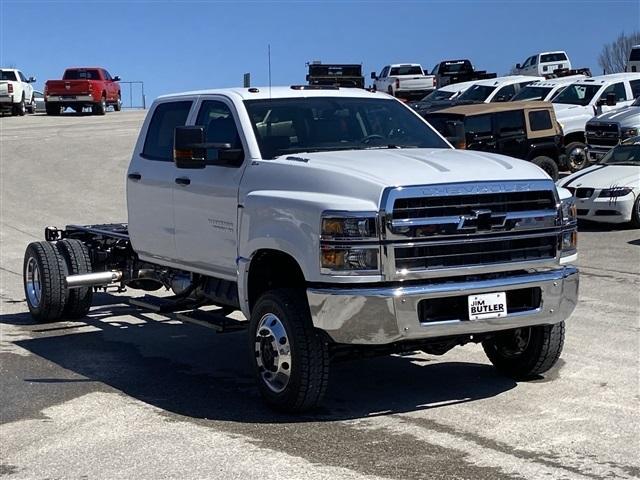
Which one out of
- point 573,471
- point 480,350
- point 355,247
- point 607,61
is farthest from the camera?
point 607,61

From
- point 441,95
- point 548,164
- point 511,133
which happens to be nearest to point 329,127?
point 511,133

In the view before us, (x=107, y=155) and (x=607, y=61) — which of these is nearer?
(x=107, y=155)

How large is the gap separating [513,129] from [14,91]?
25545mm

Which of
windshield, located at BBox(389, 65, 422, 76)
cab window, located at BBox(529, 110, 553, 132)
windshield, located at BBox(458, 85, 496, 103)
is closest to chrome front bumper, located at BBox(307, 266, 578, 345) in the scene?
cab window, located at BBox(529, 110, 553, 132)

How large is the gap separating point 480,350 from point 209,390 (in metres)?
2.47

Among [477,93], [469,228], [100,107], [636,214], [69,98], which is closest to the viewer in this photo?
[469,228]

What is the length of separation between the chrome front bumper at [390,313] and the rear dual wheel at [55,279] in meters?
4.30

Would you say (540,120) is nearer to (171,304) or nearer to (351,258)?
(171,304)

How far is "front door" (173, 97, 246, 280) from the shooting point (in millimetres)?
8062

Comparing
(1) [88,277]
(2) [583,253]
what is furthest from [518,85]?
(1) [88,277]

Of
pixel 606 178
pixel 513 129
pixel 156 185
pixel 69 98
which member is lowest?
pixel 606 178

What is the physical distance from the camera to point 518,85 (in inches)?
1291

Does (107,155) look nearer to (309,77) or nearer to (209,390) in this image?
(309,77)

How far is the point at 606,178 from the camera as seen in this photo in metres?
18.3
